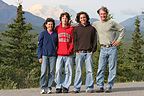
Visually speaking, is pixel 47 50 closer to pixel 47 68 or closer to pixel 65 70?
pixel 47 68

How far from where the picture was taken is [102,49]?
34.6 ft

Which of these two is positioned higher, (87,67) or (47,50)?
(47,50)

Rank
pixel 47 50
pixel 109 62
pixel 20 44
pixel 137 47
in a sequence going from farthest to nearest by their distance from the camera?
1. pixel 137 47
2. pixel 20 44
3. pixel 109 62
4. pixel 47 50

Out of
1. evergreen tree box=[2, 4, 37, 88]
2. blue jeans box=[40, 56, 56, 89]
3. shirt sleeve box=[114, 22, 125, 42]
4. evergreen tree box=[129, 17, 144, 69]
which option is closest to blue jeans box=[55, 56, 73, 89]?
blue jeans box=[40, 56, 56, 89]

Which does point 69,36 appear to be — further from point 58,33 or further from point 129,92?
point 129,92

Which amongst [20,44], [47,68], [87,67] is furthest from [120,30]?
[20,44]

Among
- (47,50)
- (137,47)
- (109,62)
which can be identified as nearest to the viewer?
(47,50)

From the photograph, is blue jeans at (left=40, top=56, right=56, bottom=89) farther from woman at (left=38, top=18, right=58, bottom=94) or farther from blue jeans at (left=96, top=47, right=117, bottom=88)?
blue jeans at (left=96, top=47, right=117, bottom=88)

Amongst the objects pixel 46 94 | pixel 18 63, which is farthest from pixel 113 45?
pixel 18 63

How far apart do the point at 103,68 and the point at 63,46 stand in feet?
3.83

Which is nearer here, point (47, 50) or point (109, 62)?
point (47, 50)

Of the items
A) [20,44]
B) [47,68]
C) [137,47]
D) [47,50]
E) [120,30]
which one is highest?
[120,30]

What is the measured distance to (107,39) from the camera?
10.3m

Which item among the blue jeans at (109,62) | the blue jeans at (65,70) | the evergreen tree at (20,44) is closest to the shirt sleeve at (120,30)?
the blue jeans at (109,62)
